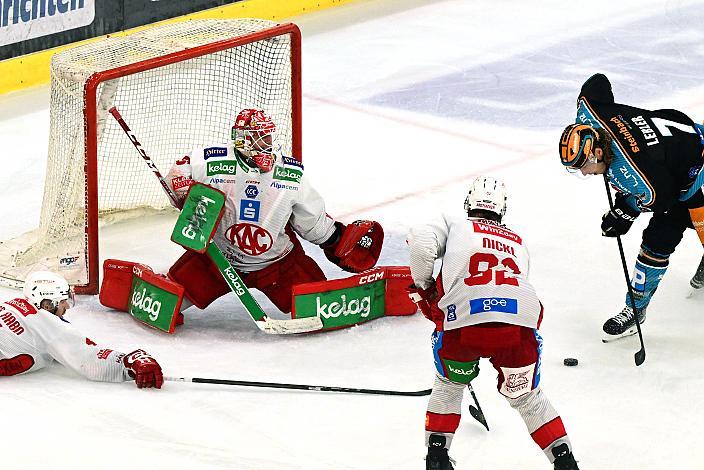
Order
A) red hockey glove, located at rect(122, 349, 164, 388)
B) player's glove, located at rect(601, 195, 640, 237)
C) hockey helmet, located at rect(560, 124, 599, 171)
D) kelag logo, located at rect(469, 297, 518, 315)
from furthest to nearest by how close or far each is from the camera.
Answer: player's glove, located at rect(601, 195, 640, 237)
hockey helmet, located at rect(560, 124, 599, 171)
red hockey glove, located at rect(122, 349, 164, 388)
kelag logo, located at rect(469, 297, 518, 315)

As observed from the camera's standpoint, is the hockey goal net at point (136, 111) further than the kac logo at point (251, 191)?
Yes

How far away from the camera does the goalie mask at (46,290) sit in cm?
469

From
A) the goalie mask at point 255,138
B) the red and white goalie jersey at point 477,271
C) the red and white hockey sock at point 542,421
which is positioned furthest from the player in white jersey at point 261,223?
the red and white hockey sock at point 542,421

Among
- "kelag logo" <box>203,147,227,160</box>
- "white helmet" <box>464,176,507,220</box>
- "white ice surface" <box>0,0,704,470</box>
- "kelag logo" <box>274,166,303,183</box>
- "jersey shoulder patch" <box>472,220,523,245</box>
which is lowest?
"white ice surface" <box>0,0,704,470</box>

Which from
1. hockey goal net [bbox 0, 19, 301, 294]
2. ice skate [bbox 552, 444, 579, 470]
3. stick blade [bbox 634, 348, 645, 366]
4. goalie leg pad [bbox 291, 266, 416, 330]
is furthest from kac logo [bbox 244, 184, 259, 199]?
ice skate [bbox 552, 444, 579, 470]

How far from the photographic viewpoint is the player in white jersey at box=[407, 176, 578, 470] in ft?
12.9

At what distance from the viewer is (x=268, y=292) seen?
216 inches

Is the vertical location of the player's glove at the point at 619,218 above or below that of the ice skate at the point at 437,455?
above

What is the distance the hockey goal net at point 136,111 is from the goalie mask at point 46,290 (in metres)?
0.88

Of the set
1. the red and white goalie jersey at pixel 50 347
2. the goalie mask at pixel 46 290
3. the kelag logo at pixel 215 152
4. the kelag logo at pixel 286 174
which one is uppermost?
the kelag logo at pixel 215 152

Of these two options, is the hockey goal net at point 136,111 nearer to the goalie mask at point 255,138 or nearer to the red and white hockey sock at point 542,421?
the goalie mask at point 255,138

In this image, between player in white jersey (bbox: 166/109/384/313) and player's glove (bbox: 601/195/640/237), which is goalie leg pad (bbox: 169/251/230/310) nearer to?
player in white jersey (bbox: 166/109/384/313)

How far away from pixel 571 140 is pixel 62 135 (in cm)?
211

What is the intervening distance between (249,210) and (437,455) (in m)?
1.63
